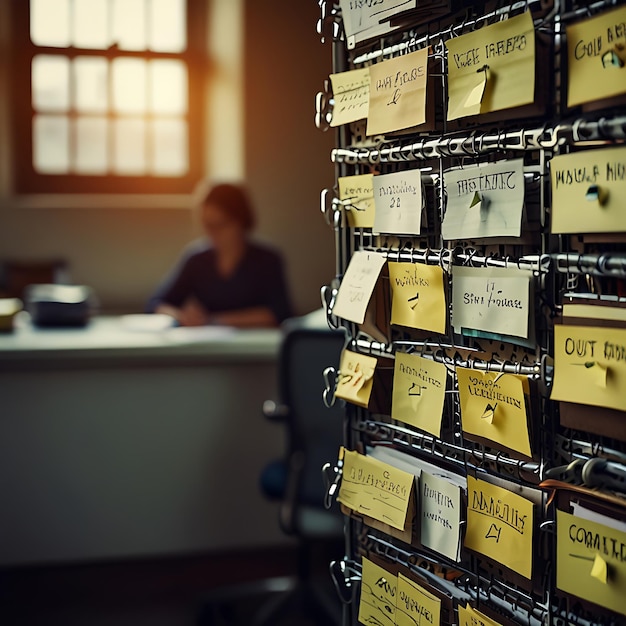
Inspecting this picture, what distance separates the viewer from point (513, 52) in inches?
31.1

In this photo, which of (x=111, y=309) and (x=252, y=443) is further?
(x=111, y=309)

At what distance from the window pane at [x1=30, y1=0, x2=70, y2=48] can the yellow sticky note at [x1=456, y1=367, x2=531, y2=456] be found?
14.2ft

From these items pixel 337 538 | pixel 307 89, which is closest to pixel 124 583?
pixel 337 538

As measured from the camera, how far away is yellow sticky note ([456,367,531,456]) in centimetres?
81

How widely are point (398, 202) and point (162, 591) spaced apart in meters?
2.28

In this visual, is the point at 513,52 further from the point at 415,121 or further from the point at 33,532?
the point at 33,532

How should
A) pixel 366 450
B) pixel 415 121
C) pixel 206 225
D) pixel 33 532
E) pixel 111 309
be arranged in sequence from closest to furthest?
pixel 415 121 → pixel 366 450 → pixel 33 532 → pixel 206 225 → pixel 111 309

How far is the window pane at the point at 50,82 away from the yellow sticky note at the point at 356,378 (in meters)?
4.07

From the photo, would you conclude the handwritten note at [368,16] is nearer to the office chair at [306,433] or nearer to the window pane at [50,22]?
the office chair at [306,433]

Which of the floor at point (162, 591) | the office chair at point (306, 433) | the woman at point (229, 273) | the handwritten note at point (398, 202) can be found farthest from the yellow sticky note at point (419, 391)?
the woman at point (229, 273)

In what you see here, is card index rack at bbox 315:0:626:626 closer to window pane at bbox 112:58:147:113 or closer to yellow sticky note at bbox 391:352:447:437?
yellow sticky note at bbox 391:352:447:437

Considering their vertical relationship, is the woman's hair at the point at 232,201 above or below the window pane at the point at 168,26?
below

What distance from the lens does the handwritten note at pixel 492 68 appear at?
0.78 meters

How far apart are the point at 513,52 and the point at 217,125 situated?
4194mm
